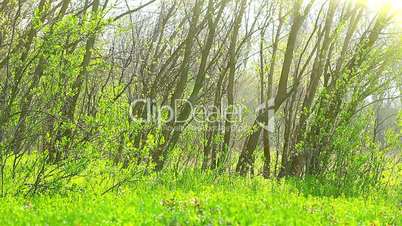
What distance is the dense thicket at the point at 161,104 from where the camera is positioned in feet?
25.4

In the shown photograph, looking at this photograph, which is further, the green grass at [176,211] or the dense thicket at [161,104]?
the dense thicket at [161,104]

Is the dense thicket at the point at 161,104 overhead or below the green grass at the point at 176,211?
overhead

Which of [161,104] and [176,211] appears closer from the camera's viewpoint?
[176,211]

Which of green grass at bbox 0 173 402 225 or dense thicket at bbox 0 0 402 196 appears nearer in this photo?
green grass at bbox 0 173 402 225

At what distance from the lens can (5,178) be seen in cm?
866

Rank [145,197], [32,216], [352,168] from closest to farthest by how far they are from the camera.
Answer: [32,216]
[145,197]
[352,168]

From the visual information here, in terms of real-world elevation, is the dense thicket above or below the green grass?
above

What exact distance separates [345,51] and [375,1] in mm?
1746

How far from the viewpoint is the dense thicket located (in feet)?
25.4

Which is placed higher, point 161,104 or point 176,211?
point 161,104

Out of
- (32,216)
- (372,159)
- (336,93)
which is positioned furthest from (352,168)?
(32,216)

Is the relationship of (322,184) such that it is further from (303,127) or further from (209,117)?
(209,117)

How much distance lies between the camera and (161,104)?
12.7 m

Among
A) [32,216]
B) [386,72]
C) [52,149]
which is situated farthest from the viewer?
[386,72]
